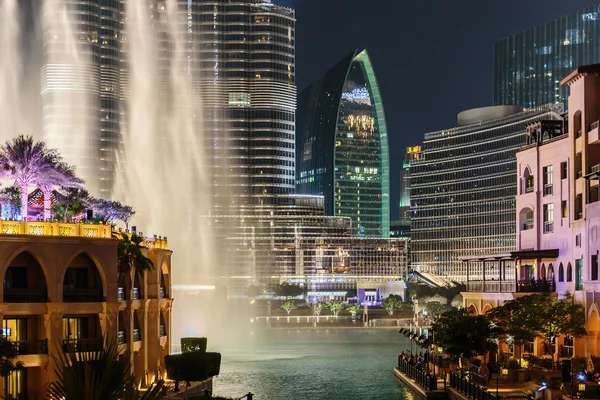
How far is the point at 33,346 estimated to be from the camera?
56.7m

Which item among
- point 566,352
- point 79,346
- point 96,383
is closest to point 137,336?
point 79,346

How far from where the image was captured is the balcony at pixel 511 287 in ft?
264

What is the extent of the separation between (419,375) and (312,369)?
2629cm

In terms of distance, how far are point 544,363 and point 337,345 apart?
7552 cm

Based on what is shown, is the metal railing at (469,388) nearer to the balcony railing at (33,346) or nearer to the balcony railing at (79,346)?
the balcony railing at (79,346)

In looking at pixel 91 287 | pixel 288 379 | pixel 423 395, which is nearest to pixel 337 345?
pixel 288 379

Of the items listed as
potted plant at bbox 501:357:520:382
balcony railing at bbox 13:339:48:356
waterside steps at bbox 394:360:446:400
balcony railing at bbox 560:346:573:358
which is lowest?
waterside steps at bbox 394:360:446:400

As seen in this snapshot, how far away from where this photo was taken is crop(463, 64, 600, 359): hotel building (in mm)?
70500

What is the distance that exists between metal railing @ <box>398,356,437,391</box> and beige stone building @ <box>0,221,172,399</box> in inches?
878

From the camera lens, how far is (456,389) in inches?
2618

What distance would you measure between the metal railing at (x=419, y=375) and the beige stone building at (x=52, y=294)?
22311mm

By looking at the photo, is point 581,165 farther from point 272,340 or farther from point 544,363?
point 272,340

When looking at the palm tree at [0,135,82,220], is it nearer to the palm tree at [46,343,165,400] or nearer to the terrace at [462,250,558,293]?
the palm tree at [46,343,165,400]

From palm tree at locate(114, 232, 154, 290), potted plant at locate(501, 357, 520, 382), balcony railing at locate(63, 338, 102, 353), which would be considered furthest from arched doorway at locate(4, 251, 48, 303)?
potted plant at locate(501, 357, 520, 382)
